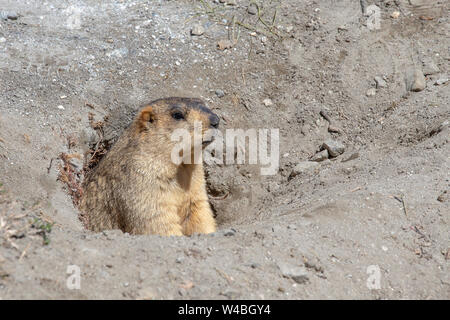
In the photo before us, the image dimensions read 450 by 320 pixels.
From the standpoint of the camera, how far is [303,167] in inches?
248

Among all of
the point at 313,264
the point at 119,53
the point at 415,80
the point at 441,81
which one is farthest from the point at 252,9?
the point at 313,264

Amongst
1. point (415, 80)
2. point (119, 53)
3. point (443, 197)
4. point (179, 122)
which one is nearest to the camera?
point (443, 197)

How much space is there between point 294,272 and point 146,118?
245cm

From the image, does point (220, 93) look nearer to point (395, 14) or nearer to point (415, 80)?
point (415, 80)

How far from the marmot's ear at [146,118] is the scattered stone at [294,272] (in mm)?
2286

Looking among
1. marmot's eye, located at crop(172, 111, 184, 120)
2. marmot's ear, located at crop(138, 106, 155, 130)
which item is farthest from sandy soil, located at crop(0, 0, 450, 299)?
marmot's eye, located at crop(172, 111, 184, 120)

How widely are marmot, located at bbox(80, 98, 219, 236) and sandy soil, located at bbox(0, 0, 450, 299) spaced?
0.49m

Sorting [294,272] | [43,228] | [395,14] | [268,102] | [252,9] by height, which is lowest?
[294,272]

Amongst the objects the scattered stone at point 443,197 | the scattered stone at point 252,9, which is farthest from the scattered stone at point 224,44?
the scattered stone at point 443,197

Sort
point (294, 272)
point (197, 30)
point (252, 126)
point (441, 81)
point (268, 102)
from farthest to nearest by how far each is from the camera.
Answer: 1. point (197, 30)
2. point (268, 102)
3. point (252, 126)
4. point (441, 81)
5. point (294, 272)

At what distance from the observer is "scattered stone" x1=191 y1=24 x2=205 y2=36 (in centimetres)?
764

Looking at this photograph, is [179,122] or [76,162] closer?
[179,122]

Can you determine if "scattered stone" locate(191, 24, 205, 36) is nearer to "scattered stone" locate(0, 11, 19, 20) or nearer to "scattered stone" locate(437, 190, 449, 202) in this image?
"scattered stone" locate(0, 11, 19, 20)

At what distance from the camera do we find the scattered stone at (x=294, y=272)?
11.9ft
